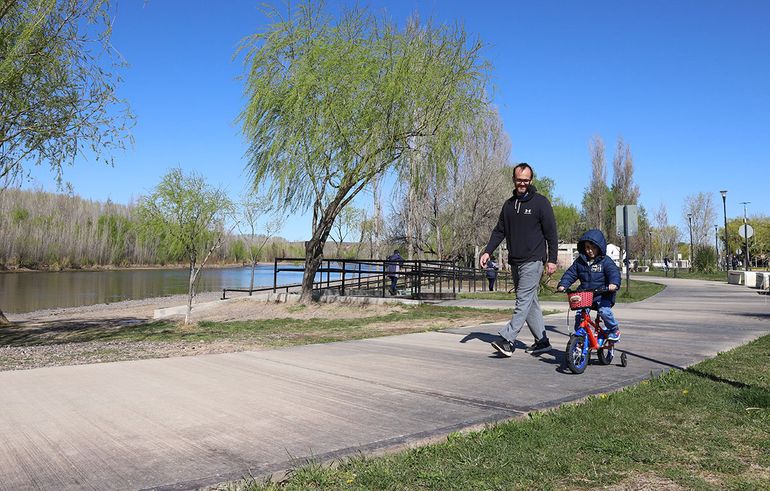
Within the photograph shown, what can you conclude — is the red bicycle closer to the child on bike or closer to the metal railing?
the child on bike

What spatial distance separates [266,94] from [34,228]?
89.4 m

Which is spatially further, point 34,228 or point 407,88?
point 34,228

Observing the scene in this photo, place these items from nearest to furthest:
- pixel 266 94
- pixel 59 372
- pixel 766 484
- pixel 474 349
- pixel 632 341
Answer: pixel 766 484
pixel 59 372
pixel 474 349
pixel 632 341
pixel 266 94

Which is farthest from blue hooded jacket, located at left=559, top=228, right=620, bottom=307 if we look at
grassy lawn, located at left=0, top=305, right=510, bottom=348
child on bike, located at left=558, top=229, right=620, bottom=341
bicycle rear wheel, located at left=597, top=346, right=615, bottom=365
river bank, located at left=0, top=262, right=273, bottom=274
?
river bank, located at left=0, top=262, right=273, bottom=274

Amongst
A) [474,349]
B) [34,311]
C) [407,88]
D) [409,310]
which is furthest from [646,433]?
[34,311]

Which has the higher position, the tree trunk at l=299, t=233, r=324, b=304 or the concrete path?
the tree trunk at l=299, t=233, r=324, b=304

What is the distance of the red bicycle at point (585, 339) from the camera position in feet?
17.5

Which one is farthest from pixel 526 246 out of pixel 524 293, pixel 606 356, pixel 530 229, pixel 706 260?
pixel 706 260

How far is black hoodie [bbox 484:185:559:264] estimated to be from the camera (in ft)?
19.7

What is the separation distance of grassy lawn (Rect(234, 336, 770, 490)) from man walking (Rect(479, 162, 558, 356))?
1834mm

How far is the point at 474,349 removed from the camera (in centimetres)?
689

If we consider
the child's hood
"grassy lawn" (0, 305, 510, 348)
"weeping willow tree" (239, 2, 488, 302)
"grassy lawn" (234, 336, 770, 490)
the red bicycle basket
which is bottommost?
"grassy lawn" (0, 305, 510, 348)

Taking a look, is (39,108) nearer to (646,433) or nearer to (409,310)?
(409,310)

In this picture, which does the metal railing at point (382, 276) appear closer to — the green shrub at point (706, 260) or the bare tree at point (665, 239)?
the green shrub at point (706, 260)
